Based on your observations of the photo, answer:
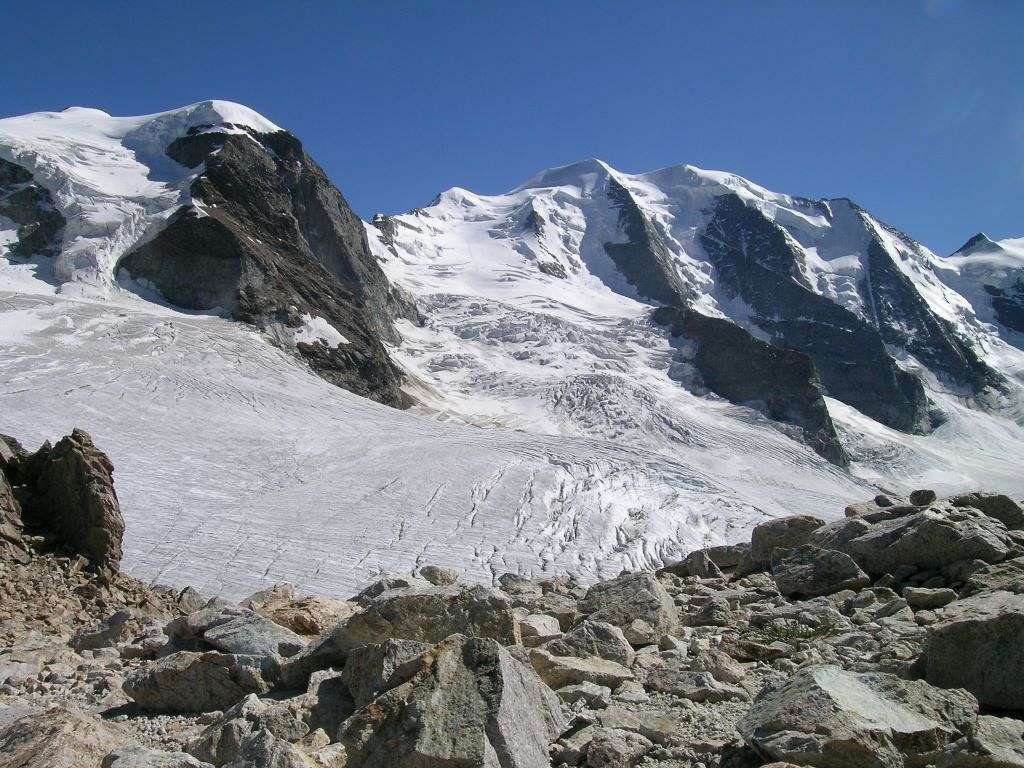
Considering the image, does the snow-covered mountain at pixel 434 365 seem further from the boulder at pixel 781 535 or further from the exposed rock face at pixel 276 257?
the boulder at pixel 781 535

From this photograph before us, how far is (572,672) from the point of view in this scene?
5582mm

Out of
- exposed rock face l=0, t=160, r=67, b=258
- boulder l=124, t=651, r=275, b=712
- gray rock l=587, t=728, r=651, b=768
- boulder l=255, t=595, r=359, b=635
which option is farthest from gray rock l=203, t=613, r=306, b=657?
exposed rock face l=0, t=160, r=67, b=258

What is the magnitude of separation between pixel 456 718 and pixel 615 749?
916mm

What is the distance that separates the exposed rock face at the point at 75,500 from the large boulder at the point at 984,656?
1052cm

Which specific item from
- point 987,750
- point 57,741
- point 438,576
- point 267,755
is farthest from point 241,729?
point 438,576

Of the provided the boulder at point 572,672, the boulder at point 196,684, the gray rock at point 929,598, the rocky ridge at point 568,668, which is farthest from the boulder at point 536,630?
the gray rock at point 929,598

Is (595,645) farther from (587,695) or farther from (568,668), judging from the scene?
(587,695)

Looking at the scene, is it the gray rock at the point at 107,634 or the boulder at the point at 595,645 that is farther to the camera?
the gray rock at the point at 107,634

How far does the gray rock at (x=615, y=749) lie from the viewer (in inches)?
162

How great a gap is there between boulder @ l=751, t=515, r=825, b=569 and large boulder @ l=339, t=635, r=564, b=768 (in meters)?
8.23

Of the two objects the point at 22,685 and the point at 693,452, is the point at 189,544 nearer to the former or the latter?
the point at 22,685

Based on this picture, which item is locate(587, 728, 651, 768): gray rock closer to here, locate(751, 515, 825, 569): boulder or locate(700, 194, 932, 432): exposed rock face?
locate(751, 515, 825, 569): boulder

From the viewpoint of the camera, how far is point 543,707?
180 inches

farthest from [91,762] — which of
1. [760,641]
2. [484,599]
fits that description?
[760,641]
